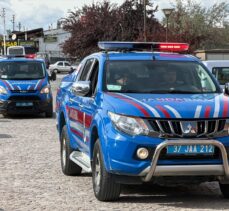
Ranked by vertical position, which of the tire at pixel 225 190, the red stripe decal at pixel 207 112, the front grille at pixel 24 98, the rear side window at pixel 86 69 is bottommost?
the front grille at pixel 24 98

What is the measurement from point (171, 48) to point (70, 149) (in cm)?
207

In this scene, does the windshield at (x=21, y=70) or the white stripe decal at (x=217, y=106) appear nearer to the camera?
the white stripe decal at (x=217, y=106)

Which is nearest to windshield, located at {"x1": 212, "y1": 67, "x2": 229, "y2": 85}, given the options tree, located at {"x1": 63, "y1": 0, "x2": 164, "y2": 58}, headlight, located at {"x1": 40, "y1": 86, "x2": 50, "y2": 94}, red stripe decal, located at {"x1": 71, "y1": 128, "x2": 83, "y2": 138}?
headlight, located at {"x1": 40, "y1": 86, "x2": 50, "y2": 94}

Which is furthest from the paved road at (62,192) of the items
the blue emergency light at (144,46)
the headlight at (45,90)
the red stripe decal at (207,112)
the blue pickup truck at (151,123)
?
the headlight at (45,90)

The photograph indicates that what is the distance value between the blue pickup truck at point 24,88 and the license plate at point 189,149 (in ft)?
42.5

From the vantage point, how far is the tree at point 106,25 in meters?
45.6

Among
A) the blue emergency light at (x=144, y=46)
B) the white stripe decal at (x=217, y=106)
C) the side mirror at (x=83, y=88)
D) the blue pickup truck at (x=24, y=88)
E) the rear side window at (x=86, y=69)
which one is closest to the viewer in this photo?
the white stripe decal at (x=217, y=106)

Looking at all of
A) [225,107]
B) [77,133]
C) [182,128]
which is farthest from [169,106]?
[77,133]

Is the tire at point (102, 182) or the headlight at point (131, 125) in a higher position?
the headlight at point (131, 125)

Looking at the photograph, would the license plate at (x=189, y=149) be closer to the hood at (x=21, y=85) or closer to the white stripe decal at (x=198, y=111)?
the white stripe decal at (x=198, y=111)

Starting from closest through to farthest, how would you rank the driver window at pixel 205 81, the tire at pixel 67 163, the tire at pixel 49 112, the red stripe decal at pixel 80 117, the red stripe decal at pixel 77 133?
the driver window at pixel 205 81, the red stripe decal at pixel 80 117, the red stripe decal at pixel 77 133, the tire at pixel 67 163, the tire at pixel 49 112

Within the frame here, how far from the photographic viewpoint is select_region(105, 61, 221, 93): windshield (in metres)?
7.58

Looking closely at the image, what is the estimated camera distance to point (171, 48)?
8648 mm

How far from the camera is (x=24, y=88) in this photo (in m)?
Answer: 19.0
